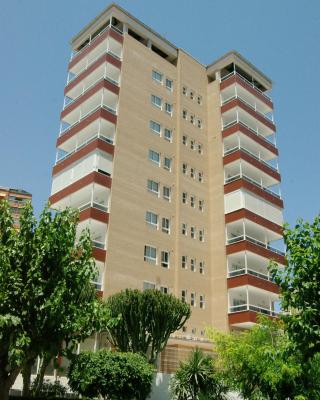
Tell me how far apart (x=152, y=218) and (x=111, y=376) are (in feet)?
64.3

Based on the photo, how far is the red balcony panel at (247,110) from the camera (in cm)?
5434

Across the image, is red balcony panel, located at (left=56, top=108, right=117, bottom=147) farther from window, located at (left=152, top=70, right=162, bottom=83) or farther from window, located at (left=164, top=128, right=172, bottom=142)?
window, located at (left=152, top=70, right=162, bottom=83)

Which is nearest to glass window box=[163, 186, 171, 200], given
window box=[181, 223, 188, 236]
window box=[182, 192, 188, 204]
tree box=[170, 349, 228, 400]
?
window box=[182, 192, 188, 204]

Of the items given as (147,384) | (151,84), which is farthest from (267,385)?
(151,84)

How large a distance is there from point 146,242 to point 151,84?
1733 cm

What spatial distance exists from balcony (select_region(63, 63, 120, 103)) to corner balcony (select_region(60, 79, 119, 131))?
800mm

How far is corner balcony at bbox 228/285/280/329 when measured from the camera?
145ft

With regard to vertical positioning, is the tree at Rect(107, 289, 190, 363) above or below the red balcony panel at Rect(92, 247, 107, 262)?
below

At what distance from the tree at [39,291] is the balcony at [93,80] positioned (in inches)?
1101

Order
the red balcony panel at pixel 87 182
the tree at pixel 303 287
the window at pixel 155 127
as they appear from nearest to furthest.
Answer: the tree at pixel 303 287 < the red balcony panel at pixel 87 182 < the window at pixel 155 127

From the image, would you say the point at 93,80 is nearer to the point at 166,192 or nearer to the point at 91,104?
the point at 91,104

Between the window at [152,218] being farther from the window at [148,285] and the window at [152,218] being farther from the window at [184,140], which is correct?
the window at [184,140]

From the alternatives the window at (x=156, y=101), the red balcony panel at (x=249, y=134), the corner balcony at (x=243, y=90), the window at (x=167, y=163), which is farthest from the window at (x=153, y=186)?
the corner balcony at (x=243, y=90)

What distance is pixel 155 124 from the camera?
49031 mm
